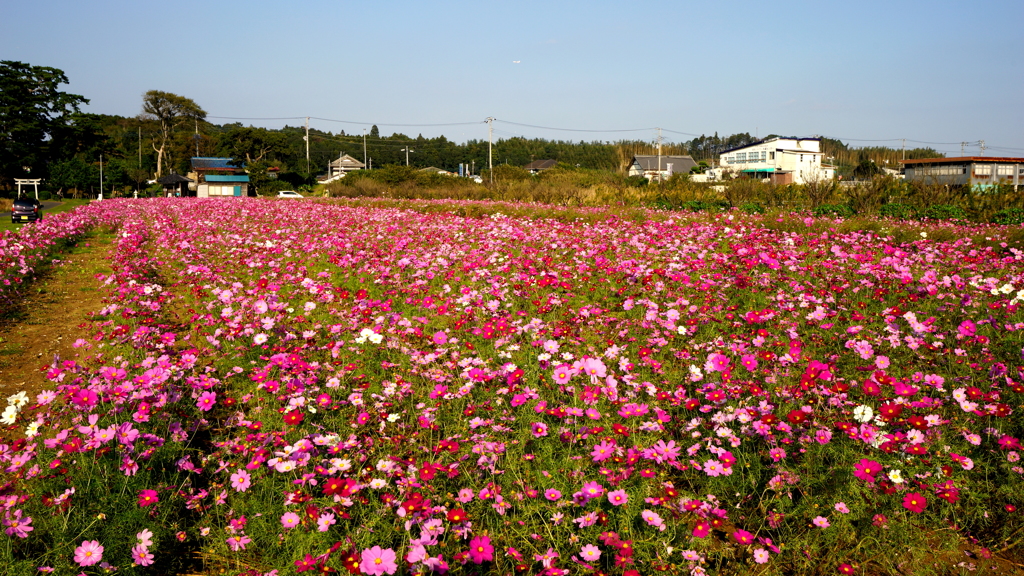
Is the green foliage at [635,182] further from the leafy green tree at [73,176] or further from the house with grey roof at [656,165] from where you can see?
the leafy green tree at [73,176]

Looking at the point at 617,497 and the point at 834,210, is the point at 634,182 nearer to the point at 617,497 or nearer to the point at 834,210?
the point at 834,210

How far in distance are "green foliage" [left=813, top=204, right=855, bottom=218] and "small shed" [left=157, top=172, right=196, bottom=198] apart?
175 feet

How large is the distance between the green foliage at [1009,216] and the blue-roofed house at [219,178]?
151ft

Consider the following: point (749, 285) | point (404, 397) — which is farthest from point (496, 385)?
point (749, 285)

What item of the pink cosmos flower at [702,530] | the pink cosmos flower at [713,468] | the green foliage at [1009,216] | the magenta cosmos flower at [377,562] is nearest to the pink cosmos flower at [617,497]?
the pink cosmos flower at [702,530]

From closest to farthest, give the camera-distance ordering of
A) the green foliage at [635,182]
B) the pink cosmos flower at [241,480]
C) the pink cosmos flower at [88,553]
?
the pink cosmos flower at [88,553] → the pink cosmos flower at [241,480] → the green foliage at [635,182]

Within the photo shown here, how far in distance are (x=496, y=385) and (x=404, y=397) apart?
0.49 metres

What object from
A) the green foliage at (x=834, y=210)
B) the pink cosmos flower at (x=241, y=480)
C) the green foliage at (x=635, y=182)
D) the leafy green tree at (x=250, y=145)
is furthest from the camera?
the leafy green tree at (x=250, y=145)

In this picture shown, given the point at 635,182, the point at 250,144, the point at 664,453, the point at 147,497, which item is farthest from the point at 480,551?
the point at 250,144

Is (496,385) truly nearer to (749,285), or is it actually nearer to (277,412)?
(277,412)

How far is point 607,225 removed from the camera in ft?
34.9

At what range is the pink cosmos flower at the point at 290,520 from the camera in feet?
6.44

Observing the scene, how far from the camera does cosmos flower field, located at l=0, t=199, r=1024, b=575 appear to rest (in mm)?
1992

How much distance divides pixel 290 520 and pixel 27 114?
62.1m
